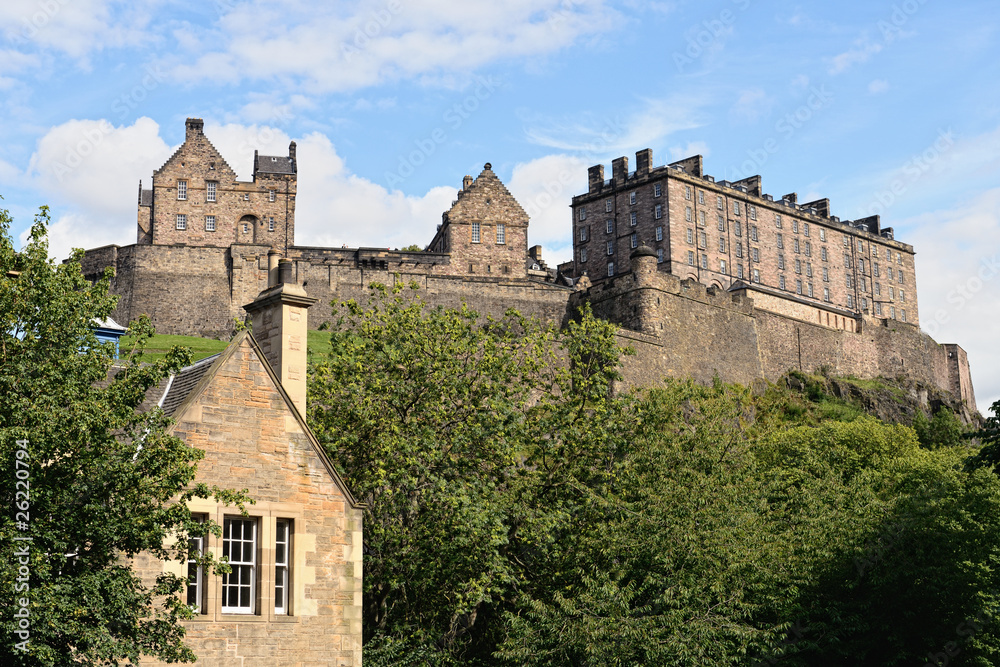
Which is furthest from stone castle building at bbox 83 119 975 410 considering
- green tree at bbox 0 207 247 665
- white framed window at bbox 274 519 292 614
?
green tree at bbox 0 207 247 665

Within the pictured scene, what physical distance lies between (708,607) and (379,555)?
634cm

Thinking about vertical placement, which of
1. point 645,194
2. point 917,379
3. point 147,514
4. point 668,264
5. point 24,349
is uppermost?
point 645,194

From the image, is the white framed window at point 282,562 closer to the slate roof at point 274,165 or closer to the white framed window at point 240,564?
the white framed window at point 240,564

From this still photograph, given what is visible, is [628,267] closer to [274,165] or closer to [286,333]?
[274,165]

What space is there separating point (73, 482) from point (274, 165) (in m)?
71.0

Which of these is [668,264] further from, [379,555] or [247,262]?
[379,555]

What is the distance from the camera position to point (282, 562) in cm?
1822

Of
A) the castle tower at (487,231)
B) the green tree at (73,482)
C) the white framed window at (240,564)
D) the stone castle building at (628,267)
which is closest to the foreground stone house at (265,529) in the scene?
the white framed window at (240,564)

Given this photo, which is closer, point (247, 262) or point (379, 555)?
point (379, 555)

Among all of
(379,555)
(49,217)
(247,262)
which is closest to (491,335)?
(379,555)

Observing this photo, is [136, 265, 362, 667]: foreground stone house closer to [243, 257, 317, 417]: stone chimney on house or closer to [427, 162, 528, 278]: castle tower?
[243, 257, 317, 417]: stone chimney on house

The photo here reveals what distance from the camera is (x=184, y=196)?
79938 millimetres

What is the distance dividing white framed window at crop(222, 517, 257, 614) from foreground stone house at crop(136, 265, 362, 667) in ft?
0.05

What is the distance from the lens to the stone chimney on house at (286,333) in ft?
64.3
